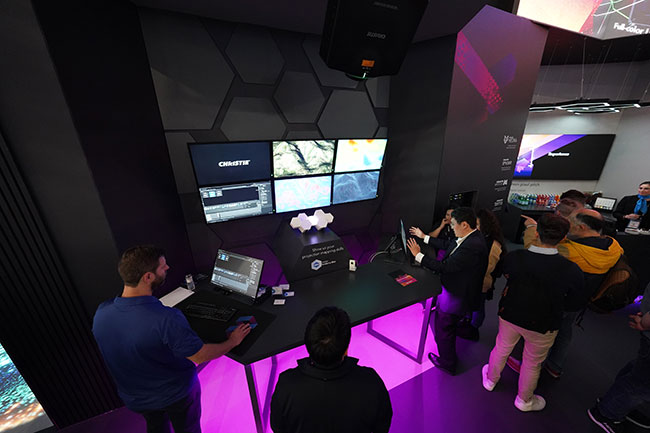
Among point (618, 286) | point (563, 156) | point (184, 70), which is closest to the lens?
point (618, 286)

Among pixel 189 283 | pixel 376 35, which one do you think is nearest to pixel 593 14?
pixel 376 35

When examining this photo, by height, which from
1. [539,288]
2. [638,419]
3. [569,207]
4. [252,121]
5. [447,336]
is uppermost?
[252,121]

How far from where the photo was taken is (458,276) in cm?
202

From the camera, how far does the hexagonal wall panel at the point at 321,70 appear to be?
2443 mm

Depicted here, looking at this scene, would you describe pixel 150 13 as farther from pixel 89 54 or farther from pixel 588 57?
pixel 588 57

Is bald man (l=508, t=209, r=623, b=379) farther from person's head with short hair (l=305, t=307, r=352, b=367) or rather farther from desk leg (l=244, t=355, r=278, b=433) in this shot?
desk leg (l=244, t=355, r=278, b=433)

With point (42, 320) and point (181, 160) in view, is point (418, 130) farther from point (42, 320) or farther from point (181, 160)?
point (42, 320)

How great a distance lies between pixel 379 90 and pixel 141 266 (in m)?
2.90

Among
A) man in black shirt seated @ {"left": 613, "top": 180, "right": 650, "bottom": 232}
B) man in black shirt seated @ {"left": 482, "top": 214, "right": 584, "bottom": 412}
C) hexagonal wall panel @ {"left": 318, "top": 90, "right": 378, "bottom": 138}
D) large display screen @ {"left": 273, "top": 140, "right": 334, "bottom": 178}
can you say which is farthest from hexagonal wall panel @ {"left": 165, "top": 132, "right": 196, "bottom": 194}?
man in black shirt seated @ {"left": 613, "top": 180, "right": 650, "bottom": 232}

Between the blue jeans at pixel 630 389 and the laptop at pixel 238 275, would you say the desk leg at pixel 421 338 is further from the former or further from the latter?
the laptop at pixel 238 275

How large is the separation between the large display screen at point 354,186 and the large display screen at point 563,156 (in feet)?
15.1

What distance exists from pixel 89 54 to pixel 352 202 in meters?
2.57

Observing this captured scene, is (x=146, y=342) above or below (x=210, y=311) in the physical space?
above

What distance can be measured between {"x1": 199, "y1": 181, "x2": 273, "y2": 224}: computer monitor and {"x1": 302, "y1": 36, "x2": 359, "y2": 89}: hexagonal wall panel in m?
1.27
